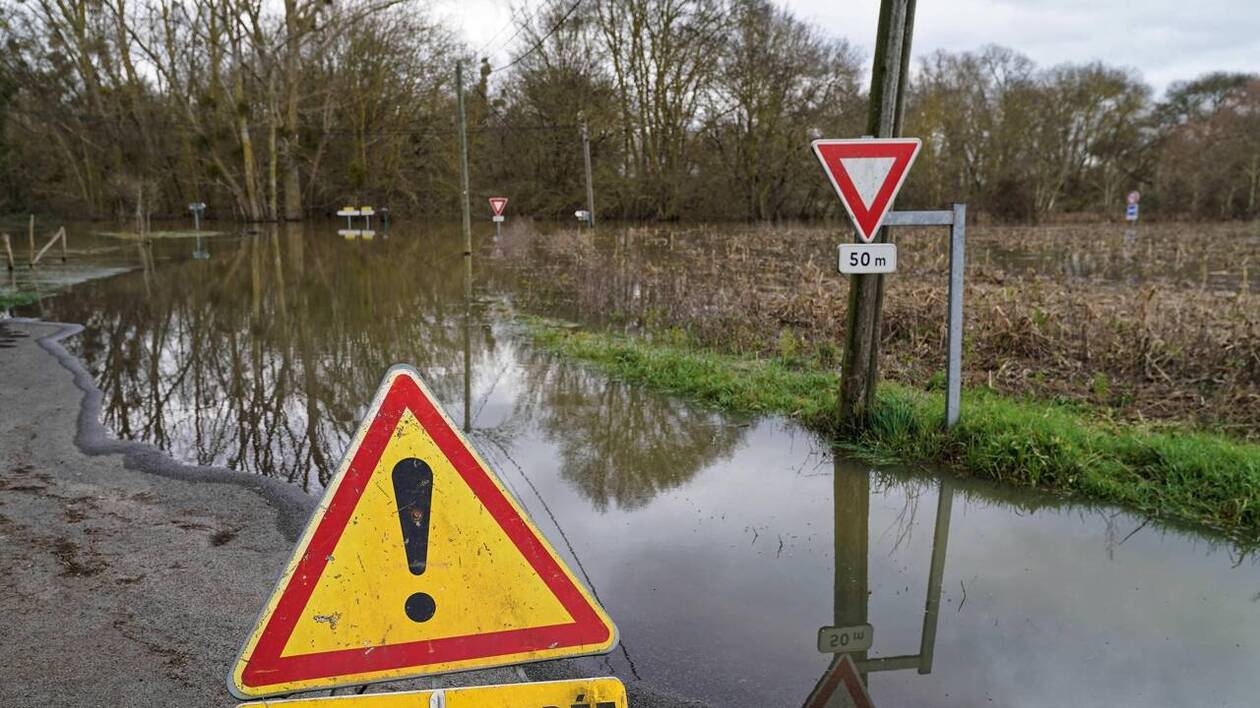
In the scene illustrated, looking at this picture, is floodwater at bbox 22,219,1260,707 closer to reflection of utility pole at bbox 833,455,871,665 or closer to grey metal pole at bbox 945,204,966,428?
reflection of utility pole at bbox 833,455,871,665

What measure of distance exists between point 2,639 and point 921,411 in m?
5.85

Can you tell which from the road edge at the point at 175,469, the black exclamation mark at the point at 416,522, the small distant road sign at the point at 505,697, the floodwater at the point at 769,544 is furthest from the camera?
the road edge at the point at 175,469

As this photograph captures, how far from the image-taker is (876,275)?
6250 millimetres

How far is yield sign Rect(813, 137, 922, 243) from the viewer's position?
18.0ft

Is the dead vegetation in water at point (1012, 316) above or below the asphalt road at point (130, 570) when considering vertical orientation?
above

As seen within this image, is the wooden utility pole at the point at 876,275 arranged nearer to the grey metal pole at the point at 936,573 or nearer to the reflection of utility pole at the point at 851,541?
the reflection of utility pole at the point at 851,541

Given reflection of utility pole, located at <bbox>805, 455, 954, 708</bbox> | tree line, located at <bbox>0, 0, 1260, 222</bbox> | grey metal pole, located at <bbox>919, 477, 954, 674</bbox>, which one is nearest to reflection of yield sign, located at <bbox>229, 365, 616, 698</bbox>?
reflection of utility pole, located at <bbox>805, 455, 954, 708</bbox>

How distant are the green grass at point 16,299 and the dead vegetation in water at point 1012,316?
9.18m

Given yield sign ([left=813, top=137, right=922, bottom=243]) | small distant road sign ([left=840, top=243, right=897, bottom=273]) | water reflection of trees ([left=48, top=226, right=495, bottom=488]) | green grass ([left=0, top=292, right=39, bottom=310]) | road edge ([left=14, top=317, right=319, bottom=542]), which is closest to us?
road edge ([left=14, top=317, right=319, bottom=542])

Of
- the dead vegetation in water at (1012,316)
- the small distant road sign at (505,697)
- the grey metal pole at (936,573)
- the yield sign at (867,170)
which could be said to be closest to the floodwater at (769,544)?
the grey metal pole at (936,573)

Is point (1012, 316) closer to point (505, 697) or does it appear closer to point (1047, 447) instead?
point (1047, 447)

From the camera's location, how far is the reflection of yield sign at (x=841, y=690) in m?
3.30

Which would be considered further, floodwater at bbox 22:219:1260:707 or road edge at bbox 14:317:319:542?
road edge at bbox 14:317:319:542

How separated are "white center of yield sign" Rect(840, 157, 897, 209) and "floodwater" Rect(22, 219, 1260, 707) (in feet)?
6.45
